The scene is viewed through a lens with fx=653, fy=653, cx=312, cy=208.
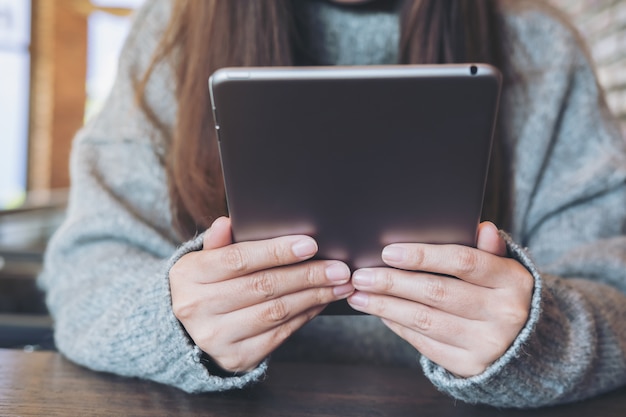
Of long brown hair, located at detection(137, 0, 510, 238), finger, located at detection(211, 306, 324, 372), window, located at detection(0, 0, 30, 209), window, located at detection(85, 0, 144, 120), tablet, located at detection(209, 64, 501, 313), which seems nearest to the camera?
tablet, located at detection(209, 64, 501, 313)

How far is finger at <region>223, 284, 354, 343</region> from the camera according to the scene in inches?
23.8

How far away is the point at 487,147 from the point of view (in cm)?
56

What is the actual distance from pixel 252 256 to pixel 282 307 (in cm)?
6

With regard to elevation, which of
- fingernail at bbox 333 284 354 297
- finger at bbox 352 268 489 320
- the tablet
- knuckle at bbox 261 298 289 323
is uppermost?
the tablet

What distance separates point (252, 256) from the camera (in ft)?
1.90

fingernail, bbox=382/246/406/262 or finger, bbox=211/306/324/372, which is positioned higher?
fingernail, bbox=382/246/406/262

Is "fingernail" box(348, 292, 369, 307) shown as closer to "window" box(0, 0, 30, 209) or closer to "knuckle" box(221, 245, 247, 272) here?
"knuckle" box(221, 245, 247, 272)

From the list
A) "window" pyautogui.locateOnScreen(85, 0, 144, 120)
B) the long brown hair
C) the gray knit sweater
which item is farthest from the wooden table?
"window" pyautogui.locateOnScreen(85, 0, 144, 120)

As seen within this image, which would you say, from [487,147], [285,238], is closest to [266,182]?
[285,238]

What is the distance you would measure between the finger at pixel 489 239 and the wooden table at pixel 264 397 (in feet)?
0.52

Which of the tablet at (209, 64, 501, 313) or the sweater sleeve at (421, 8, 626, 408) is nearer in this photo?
the tablet at (209, 64, 501, 313)

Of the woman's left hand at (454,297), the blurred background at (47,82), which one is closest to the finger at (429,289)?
the woman's left hand at (454,297)

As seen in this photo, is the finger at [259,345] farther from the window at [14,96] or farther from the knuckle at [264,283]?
the window at [14,96]

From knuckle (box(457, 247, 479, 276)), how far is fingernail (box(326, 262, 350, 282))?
4.0 inches
